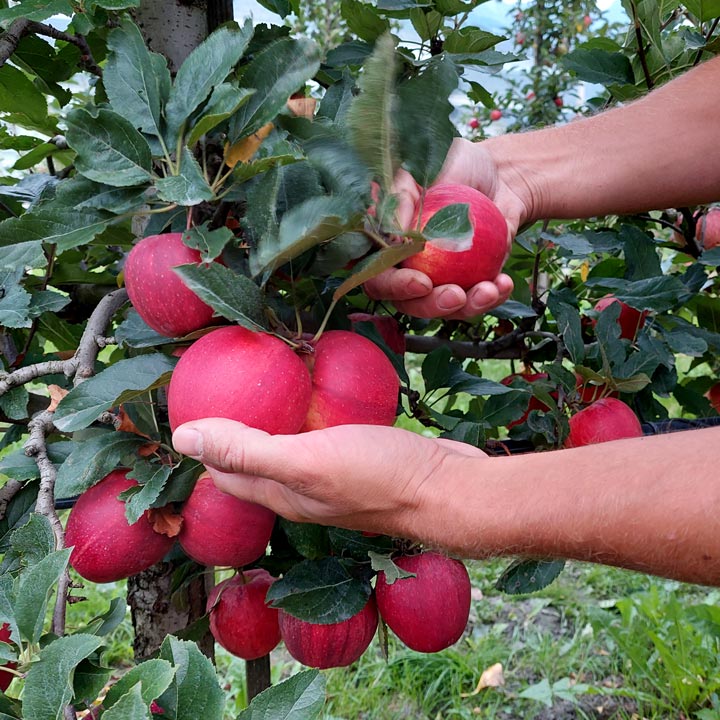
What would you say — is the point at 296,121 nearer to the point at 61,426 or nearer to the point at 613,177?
the point at 61,426

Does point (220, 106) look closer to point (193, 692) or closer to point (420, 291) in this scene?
point (420, 291)

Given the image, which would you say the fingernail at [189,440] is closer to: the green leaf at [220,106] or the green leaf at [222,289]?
the green leaf at [222,289]

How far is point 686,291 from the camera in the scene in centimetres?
124

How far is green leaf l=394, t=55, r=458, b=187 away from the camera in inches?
25.5

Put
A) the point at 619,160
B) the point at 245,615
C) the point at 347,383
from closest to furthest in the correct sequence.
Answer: the point at 347,383 → the point at 245,615 → the point at 619,160

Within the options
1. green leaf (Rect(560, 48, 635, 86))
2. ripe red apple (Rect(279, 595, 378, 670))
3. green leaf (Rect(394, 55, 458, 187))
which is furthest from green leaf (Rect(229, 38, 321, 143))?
green leaf (Rect(560, 48, 635, 86))

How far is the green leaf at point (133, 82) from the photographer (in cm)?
73

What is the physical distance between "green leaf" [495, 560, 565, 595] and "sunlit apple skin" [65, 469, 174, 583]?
1.47 ft

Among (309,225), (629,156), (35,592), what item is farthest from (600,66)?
(35,592)

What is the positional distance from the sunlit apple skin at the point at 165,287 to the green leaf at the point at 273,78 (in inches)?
4.7

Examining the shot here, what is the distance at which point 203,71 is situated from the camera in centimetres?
71

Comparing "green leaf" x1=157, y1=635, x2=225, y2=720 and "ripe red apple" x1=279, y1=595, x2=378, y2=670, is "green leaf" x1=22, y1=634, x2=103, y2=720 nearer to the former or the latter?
"green leaf" x1=157, y1=635, x2=225, y2=720

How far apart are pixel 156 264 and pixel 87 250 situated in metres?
0.65

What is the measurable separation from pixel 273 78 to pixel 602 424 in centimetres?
65
